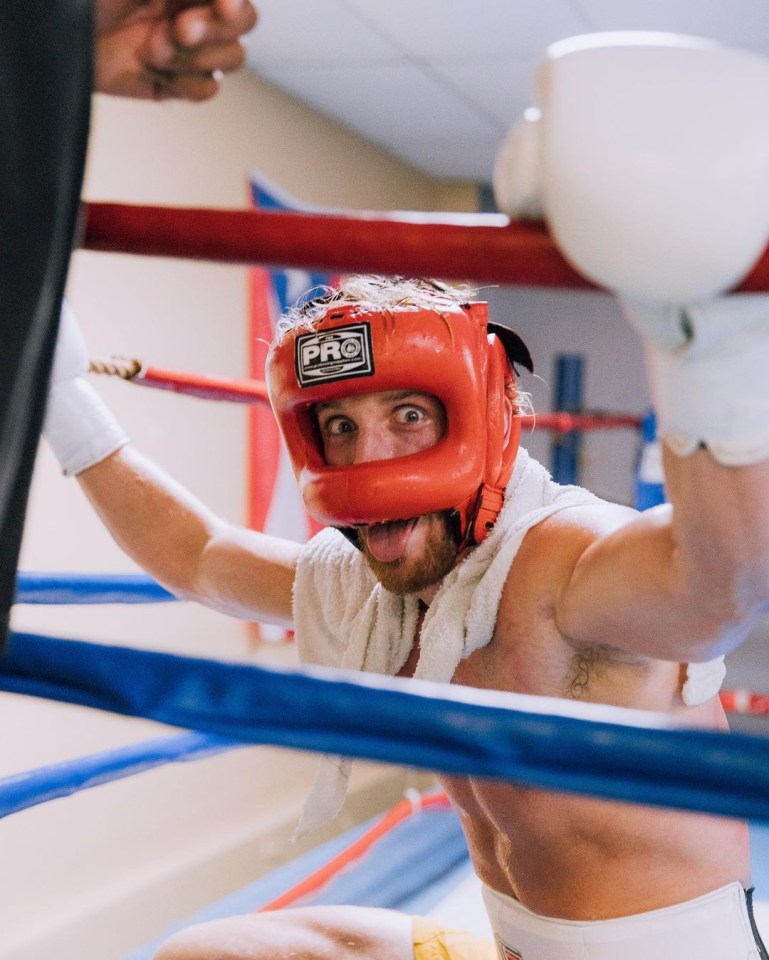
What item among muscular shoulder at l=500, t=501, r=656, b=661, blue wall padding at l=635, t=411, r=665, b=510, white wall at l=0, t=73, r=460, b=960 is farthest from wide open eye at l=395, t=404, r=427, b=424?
white wall at l=0, t=73, r=460, b=960

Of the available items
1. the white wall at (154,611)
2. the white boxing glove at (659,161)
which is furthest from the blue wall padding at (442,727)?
the white wall at (154,611)

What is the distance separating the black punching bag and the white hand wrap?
0.38 metres

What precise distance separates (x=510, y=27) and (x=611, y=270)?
271cm

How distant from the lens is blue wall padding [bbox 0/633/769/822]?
59 centimetres

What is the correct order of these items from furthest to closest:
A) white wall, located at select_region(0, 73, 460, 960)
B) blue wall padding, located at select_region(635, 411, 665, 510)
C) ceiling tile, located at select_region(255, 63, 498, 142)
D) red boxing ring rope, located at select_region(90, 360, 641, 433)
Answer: ceiling tile, located at select_region(255, 63, 498, 142)
white wall, located at select_region(0, 73, 460, 960)
blue wall padding, located at select_region(635, 411, 665, 510)
red boxing ring rope, located at select_region(90, 360, 641, 433)

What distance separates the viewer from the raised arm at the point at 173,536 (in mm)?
1498

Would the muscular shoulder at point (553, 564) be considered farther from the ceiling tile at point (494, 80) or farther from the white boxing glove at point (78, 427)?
the ceiling tile at point (494, 80)

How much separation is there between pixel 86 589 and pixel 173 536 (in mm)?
169

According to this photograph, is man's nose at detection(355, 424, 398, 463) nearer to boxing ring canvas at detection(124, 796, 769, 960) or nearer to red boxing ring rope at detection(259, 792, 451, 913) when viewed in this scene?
red boxing ring rope at detection(259, 792, 451, 913)

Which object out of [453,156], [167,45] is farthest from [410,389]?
[453,156]

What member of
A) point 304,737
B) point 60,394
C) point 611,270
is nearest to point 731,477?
point 611,270

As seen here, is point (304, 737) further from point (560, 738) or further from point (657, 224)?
point (657, 224)

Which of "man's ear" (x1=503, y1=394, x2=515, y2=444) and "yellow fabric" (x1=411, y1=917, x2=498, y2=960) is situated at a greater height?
"man's ear" (x1=503, y1=394, x2=515, y2=444)

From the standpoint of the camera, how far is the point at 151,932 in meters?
3.03
